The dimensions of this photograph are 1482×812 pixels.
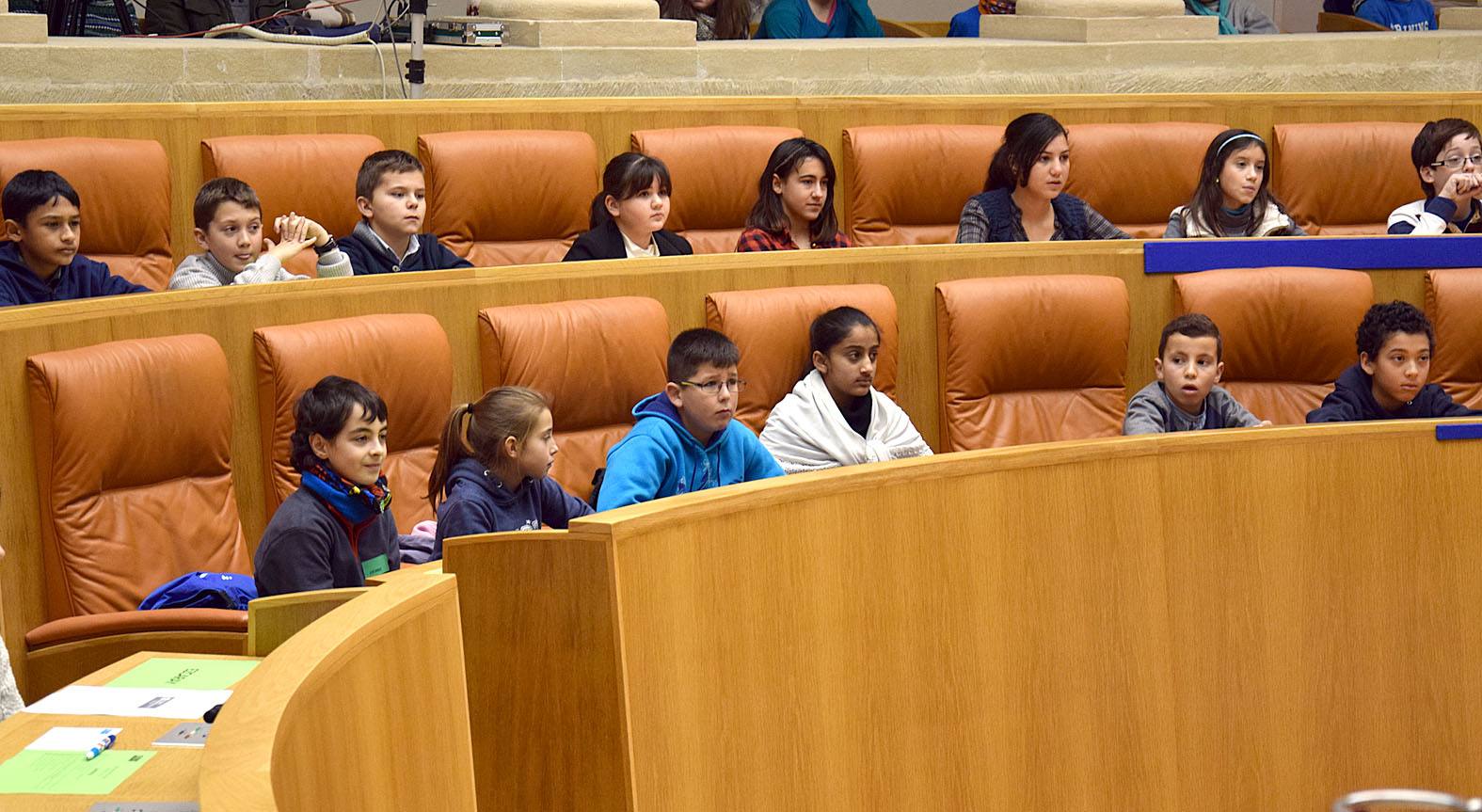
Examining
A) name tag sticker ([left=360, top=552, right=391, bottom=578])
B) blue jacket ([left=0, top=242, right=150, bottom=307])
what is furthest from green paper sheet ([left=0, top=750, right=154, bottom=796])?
blue jacket ([left=0, top=242, right=150, bottom=307])

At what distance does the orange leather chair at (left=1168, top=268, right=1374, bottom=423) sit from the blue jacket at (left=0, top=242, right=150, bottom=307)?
1.74 metres

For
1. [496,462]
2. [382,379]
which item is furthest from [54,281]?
[496,462]

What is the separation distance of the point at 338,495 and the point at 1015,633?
82 cm

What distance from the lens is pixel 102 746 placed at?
1.31 meters

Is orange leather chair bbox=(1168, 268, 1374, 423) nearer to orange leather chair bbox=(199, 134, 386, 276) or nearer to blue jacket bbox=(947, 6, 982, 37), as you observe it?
orange leather chair bbox=(199, 134, 386, 276)

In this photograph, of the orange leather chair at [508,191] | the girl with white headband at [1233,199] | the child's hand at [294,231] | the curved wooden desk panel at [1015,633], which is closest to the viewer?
the curved wooden desk panel at [1015,633]

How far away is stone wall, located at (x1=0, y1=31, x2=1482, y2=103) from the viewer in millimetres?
3402

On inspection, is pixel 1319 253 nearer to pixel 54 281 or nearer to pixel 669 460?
pixel 669 460

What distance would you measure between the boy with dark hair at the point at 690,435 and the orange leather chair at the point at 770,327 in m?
0.29

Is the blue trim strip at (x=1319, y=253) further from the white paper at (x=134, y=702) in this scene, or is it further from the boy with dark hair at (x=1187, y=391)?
the white paper at (x=134, y=702)

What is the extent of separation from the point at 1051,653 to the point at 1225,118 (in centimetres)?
220

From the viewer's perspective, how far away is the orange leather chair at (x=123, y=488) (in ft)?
6.69

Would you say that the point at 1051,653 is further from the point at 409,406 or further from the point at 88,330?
the point at 88,330

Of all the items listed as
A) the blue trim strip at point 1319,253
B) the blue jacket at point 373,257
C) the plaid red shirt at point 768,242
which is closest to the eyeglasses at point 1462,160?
the blue trim strip at point 1319,253
